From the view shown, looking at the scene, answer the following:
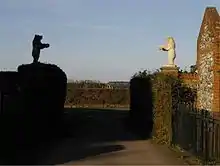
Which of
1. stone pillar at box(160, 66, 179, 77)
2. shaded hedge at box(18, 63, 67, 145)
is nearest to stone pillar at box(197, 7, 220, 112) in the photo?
stone pillar at box(160, 66, 179, 77)

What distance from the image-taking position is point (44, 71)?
18.4 m

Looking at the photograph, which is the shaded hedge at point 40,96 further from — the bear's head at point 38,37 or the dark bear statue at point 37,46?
the bear's head at point 38,37

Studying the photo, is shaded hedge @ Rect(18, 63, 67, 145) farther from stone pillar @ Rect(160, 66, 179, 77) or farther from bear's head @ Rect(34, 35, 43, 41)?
stone pillar @ Rect(160, 66, 179, 77)

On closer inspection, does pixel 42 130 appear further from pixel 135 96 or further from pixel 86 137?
pixel 135 96

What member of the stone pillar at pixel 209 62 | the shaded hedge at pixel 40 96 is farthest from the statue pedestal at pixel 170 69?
the shaded hedge at pixel 40 96

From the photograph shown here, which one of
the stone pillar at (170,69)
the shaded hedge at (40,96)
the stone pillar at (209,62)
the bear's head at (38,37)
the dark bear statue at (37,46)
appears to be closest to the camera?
the shaded hedge at (40,96)

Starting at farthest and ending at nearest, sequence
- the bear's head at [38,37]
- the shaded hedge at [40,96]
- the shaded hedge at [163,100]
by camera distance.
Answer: the bear's head at [38,37]
the shaded hedge at [163,100]
the shaded hedge at [40,96]

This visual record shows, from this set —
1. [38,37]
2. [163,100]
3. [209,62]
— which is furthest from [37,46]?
[209,62]

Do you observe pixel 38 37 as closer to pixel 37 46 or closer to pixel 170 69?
pixel 37 46

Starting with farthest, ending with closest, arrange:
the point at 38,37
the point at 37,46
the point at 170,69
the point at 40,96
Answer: the point at 38,37 < the point at 37,46 < the point at 170,69 < the point at 40,96

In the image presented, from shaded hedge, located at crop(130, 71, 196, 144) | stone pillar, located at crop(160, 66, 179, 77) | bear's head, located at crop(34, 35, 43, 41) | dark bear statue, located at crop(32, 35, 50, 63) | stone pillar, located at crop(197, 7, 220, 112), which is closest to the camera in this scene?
stone pillar, located at crop(197, 7, 220, 112)

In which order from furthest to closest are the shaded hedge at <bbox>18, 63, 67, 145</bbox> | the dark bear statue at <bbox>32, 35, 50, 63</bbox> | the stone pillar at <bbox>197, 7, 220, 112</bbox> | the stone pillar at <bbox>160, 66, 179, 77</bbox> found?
1. the dark bear statue at <bbox>32, 35, 50, 63</bbox>
2. the stone pillar at <bbox>160, 66, 179, 77</bbox>
3. the stone pillar at <bbox>197, 7, 220, 112</bbox>
4. the shaded hedge at <bbox>18, 63, 67, 145</bbox>

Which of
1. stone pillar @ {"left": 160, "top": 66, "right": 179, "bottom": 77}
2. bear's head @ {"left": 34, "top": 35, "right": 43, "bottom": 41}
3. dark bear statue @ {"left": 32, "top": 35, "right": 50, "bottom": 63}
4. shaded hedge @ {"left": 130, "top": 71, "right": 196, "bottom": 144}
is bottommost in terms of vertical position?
shaded hedge @ {"left": 130, "top": 71, "right": 196, "bottom": 144}

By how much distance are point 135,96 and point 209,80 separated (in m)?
7.98
